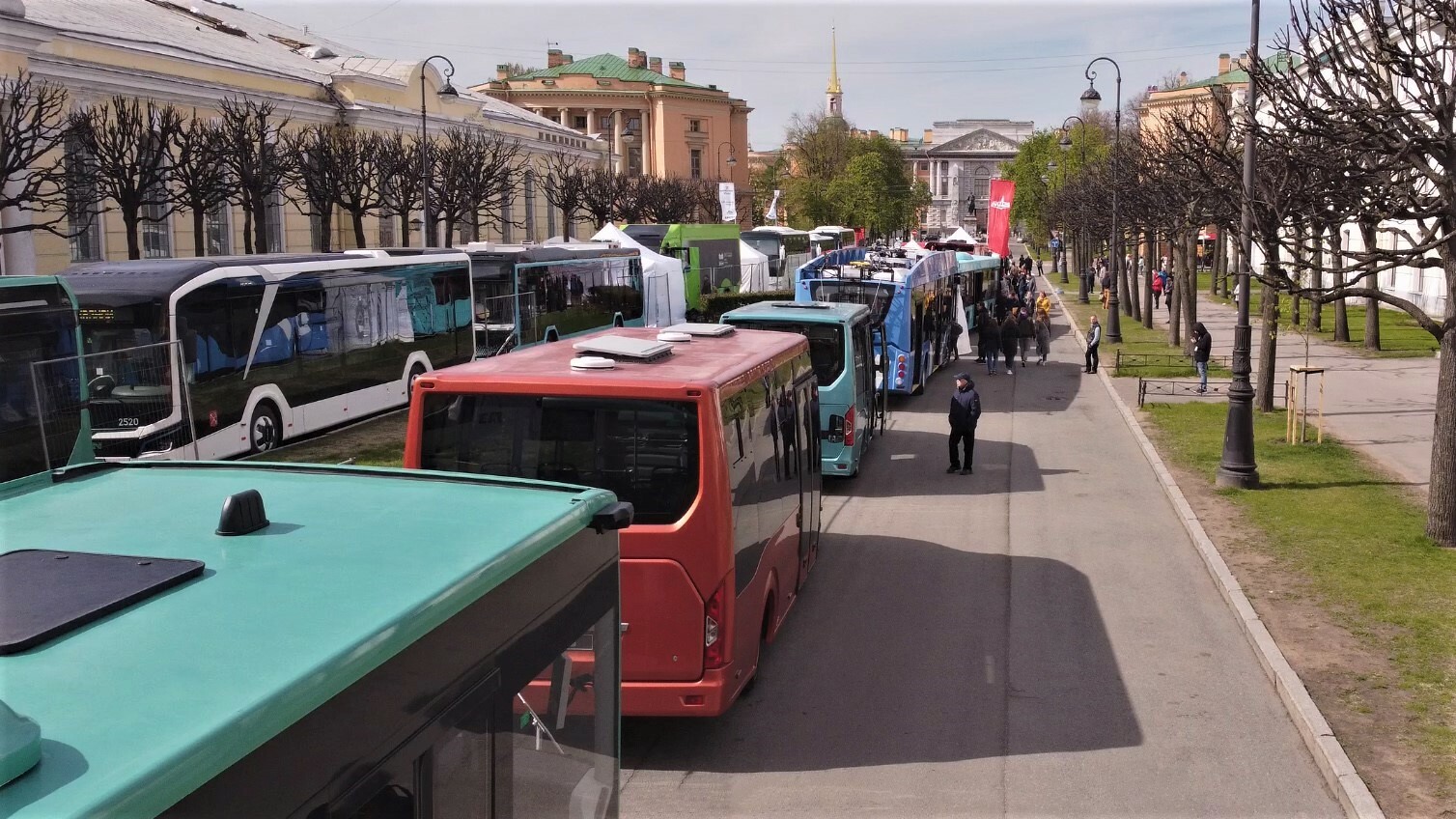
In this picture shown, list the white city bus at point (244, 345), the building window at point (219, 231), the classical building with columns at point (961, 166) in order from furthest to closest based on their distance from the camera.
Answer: the classical building with columns at point (961, 166) → the building window at point (219, 231) → the white city bus at point (244, 345)

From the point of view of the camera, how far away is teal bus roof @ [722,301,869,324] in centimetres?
1791

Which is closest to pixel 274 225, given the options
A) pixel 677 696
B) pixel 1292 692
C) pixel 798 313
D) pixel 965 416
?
pixel 798 313

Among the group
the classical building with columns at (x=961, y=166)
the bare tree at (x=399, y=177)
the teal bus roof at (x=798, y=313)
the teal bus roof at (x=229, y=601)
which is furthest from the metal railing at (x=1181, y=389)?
the classical building with columns at (x=961, y=166)

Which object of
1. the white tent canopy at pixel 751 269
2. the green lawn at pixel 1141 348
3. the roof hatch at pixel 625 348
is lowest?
the green lawn at pixel 1141 348

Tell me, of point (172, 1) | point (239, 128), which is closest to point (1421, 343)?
point (239, 128)

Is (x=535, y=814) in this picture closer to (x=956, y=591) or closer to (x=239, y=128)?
(x=956, y=591)

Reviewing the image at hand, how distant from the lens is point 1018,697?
30.0ft

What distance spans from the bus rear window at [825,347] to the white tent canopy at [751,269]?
1264 inches

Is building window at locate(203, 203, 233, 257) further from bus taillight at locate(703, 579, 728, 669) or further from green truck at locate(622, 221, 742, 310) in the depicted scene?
bus taillight at locate(703, 579, 728, 669)

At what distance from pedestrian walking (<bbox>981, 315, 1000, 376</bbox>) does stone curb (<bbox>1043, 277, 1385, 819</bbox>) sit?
1615 cm

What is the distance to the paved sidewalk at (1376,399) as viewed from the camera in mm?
18781

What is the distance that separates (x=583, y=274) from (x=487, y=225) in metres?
23.7

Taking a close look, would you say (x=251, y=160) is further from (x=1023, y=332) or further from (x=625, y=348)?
(x=625, y=348)

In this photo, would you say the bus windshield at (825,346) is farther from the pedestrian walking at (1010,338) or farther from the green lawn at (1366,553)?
the pedestrian walking at (1010,338)
